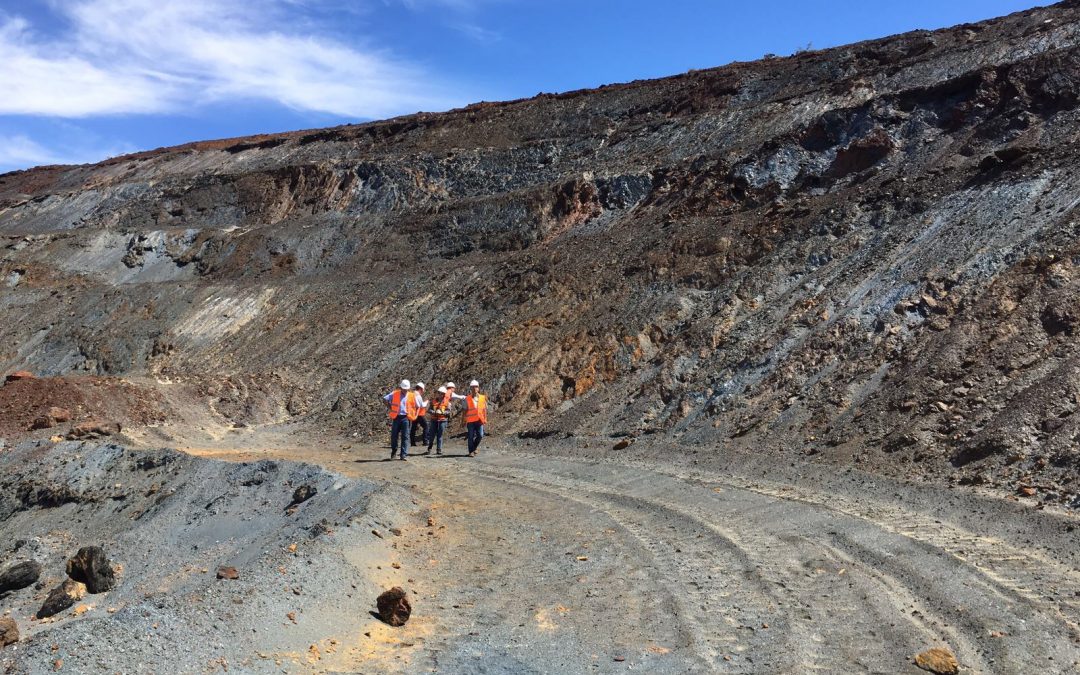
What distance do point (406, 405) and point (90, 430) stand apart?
248 inches

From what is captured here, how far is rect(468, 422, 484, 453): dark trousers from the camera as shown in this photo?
51.1 feet

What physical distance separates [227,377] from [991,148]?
64.0 ft

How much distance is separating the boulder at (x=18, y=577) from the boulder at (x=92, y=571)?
1.29 meters

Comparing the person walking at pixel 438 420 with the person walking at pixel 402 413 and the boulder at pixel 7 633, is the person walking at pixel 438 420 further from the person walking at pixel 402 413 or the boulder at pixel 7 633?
the boulder at pixel 7 633

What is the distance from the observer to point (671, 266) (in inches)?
795

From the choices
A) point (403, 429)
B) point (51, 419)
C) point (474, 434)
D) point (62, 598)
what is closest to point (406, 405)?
point (403, 429)

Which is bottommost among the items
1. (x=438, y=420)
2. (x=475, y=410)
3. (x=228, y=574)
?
(x=228, y=574)

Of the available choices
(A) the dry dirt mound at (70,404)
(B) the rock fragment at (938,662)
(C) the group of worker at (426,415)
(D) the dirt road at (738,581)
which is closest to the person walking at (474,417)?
(C) the group of worker at (426,415)

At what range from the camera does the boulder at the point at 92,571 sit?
8.97 metres

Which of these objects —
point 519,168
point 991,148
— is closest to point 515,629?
point 991,148

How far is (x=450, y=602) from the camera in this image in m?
7.04

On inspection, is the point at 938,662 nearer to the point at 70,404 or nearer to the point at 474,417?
the point at 474,417

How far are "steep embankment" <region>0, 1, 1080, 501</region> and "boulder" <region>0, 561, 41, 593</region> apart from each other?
886 centimetres

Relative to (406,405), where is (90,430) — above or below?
below
